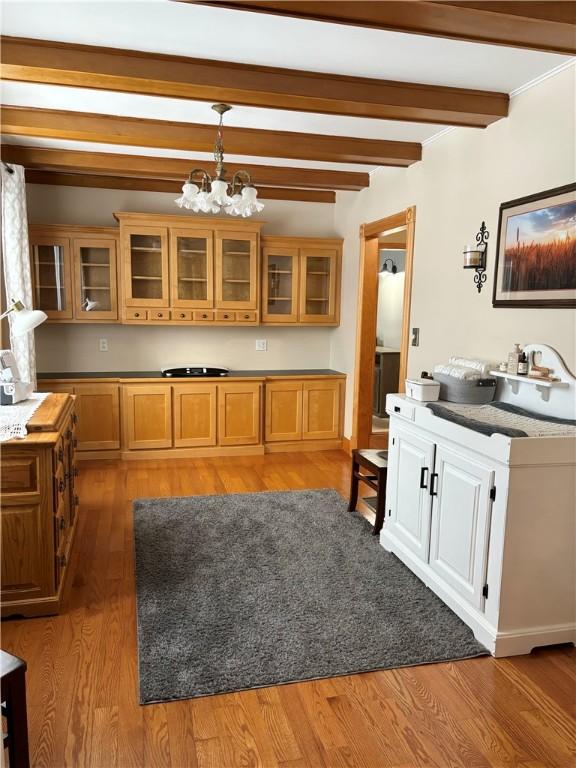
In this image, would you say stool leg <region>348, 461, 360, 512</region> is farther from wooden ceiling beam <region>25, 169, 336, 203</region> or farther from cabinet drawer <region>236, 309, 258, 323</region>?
wooden ceiling beam <region>25, 169, 336, 203</region>

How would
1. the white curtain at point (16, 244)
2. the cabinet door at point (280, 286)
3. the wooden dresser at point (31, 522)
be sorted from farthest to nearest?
the cabinet door at point (280, 286) < the white curtain at point (16, 244) < the wooden dresser at point (31, 522)

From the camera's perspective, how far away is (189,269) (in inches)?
209

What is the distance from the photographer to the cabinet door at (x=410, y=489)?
2920mm

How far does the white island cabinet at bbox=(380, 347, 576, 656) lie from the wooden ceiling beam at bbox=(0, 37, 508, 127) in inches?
55.5

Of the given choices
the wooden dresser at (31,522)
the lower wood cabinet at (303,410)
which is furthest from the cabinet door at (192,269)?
the wooden dresser at (31,522)

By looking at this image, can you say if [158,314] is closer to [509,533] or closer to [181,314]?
[181,314]

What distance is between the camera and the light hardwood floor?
1.83 metres

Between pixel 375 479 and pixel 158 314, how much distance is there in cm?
264

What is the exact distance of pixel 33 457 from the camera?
2.51 meters

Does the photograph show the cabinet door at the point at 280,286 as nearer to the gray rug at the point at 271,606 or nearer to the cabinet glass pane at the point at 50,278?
the cabinet glass pane at the point at 50,278

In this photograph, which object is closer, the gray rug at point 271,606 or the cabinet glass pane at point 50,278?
the gray rug at point 271,606

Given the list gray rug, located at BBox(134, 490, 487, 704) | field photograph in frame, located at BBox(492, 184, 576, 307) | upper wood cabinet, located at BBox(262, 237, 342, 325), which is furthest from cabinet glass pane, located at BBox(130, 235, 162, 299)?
field photograph in frame, located at BBox(492, 184, 576, 307)

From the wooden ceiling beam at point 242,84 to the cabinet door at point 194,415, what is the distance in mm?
2863

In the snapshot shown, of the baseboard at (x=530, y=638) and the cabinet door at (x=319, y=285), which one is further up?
the cabinet door at (x=319, y=285)
